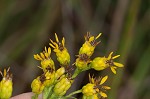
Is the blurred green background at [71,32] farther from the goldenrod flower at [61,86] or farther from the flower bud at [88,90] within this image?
the goldenrod flower at [61,86]

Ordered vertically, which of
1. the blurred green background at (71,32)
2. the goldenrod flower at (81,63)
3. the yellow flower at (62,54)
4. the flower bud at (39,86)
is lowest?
the flower bud at (39,86)

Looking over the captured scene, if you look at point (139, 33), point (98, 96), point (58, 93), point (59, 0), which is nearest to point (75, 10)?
point (59, 0)

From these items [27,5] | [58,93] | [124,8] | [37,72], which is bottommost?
[58,93]

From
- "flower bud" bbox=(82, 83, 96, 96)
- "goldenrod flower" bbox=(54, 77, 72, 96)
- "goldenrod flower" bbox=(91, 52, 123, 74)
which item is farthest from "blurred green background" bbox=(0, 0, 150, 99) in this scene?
"goldenrod flower" bbox=(54, 77, 72, 96)

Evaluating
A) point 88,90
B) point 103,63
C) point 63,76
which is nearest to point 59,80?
point 63,76

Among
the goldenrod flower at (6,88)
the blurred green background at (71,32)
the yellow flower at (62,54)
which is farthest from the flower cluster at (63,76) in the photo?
the blurred green background at (71,32)

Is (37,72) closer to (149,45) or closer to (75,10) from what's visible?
(75,10)

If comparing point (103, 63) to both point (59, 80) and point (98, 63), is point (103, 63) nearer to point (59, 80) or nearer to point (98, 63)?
point (98, 63)

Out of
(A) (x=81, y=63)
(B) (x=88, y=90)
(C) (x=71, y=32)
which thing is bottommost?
(B) (x=88, y=90)
